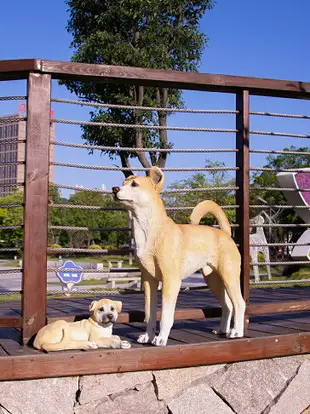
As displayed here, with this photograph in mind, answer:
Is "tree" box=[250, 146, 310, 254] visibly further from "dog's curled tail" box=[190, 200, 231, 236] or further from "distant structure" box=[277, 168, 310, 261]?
"dog's curled tail" box=[190, 200, 231, 236]

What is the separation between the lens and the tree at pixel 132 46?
437 inches

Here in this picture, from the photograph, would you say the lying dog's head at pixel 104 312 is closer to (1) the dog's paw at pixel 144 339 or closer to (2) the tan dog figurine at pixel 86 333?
(2) the tan dog figurine at pixel 86 333

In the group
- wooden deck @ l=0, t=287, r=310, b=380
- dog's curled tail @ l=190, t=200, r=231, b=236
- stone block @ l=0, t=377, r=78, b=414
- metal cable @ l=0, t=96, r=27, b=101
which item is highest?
metal cable @ l=0, t=96, r=27, b=101

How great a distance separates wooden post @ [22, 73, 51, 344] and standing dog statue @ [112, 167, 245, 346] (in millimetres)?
399

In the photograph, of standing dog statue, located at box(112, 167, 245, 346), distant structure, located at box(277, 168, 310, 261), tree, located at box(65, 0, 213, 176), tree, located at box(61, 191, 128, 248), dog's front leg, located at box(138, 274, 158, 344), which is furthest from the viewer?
tree, located at box(61, 191, 128, 248)

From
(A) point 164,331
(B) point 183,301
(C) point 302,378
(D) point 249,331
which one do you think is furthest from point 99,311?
(B) point 183,301

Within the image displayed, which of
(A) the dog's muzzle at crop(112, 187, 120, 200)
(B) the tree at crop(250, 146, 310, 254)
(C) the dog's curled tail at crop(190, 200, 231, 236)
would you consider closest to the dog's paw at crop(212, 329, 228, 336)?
(C) the dog's curled tail at crop(190, 200, 231, 236)

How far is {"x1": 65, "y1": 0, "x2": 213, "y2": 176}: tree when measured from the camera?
11.1 metres

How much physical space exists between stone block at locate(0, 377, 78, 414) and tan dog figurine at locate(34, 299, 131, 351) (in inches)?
6.1

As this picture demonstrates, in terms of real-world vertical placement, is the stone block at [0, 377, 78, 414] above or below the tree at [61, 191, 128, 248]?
below

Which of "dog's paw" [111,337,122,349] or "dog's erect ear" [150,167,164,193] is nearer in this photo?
"dog's paw" [111,337,122,349]

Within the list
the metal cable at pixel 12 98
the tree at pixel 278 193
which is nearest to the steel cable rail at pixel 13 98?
the metal cable at pixel 12 98

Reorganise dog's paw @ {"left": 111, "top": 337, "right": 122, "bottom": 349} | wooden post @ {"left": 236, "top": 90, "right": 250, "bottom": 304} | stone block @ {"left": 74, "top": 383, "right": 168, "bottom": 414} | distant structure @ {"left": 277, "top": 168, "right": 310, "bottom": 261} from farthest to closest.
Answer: distant structure @ {"left": 277, "top": 168, "right": 310, "bottom": 261}
wooden post @ {"left": 236, "top": 90, "right": 250, "bottom": 304}
dog's paw @ {"left": 111, "top": 337, "right": 122, "bottom": 349}
stone block @ {"left": 74, "top": 383, "right": 168, "bottom": 414}

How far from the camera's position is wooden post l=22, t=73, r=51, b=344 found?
8.52 ft
